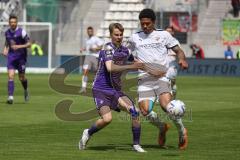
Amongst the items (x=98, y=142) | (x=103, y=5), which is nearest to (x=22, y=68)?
(x=98, y=142)

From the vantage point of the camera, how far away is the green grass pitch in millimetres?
13344

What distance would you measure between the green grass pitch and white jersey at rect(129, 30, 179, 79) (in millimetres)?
1539

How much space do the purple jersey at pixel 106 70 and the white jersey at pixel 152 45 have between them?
407 mm

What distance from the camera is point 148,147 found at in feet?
48.0

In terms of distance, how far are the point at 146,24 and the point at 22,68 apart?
11.5m

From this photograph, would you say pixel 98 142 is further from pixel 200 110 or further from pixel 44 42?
pixel 44 42

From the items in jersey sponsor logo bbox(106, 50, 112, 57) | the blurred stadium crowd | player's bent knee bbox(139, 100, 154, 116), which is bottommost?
the blurred stadium crowd

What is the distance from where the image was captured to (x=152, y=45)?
48.1 feet

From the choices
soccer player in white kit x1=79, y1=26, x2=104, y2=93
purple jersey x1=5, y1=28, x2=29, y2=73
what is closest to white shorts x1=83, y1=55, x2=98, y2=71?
soccer player in white kit x1=79, y1=26, x2=104, y2=93

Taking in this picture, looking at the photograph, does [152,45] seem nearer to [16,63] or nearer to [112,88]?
[112,88]

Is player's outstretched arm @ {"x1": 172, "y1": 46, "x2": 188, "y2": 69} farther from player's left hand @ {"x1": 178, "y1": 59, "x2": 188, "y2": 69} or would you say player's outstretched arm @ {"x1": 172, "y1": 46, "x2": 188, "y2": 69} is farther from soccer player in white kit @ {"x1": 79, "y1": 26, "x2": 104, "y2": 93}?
soccer player in white kit @ {"x1": 79, "y1": 26, "x2": 104, "y2": 93}

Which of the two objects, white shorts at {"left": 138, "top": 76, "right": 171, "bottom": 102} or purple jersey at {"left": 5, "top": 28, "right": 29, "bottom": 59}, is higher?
white shorts at {"left": 138, "top": 76, "right": 171, "bottom": 102}

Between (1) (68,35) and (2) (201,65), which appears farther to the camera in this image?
(1) (68,35)

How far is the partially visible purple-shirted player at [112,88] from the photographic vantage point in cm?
1394
